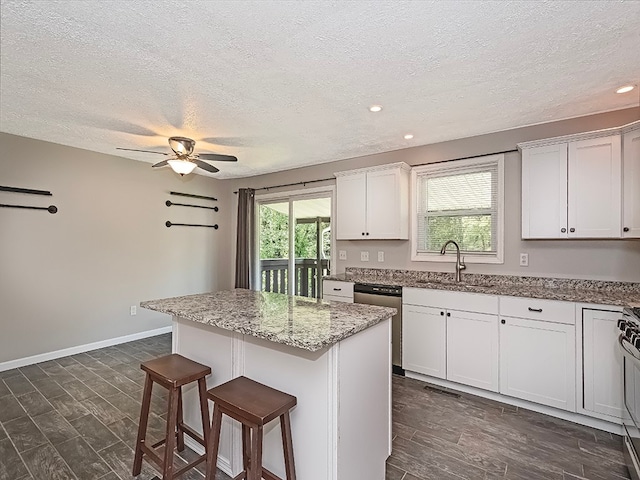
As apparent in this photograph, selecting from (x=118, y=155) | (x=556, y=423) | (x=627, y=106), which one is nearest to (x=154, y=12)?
(x=118, y=155)

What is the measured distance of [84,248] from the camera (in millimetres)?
3885

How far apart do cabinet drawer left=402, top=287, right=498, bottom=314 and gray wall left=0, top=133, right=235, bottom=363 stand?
11.5ft

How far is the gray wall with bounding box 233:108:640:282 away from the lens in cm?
267

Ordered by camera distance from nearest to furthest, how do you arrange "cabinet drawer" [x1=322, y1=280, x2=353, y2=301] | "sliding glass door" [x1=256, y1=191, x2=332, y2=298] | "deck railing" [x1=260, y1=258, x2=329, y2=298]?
"cabinet drawer" [x1=322, y1=280, x2=353, y2=301], "sliding glass door" [x1=256, y1=191, x2=332, y2=298], "deck railing" [x1=260, y1=258, x2=329, y2=298]

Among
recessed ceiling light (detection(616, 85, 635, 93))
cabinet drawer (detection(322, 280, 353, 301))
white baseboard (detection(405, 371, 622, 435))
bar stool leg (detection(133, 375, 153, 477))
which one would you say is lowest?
white baseboard (detection(405, 371, 622, 435))

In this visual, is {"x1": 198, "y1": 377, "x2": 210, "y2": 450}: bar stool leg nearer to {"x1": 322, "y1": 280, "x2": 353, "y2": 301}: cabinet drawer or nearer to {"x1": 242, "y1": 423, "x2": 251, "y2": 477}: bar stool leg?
{"x1": 242, "y1": 423, "x2": 251, "y2": 477}: bar stool leg

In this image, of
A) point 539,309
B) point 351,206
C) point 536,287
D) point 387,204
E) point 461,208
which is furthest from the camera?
point 351,206

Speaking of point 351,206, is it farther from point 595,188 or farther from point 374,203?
point 595,188

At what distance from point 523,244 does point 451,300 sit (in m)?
0.92

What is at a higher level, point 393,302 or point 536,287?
point 536,287

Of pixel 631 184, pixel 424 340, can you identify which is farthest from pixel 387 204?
pixel 631 184

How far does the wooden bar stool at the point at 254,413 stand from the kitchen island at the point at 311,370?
102 mm

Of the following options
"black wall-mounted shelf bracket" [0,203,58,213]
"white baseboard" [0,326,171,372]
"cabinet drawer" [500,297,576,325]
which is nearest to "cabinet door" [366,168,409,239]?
"cabinet drawer" [500,297,576,325]

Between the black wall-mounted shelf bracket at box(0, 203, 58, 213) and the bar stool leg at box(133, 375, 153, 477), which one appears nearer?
the bar stool leg at box(133, 375, 153, 477)
